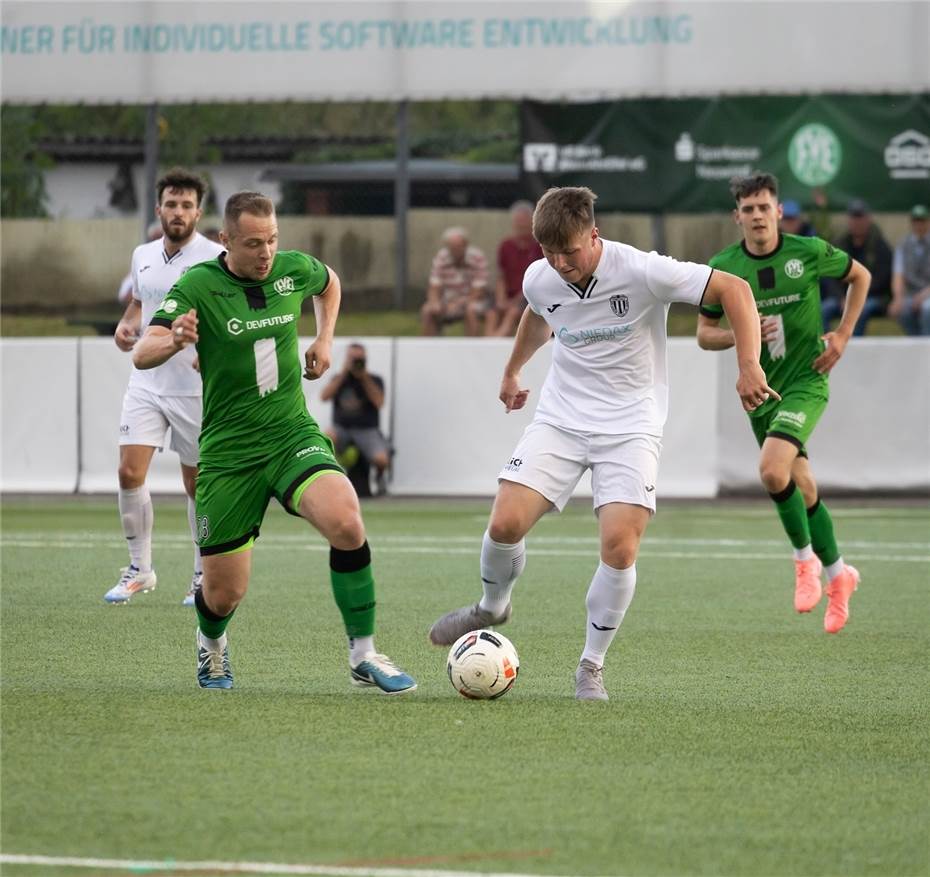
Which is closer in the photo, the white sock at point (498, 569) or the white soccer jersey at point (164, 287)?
the white sock at point (498, 569)

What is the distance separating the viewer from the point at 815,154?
19.9 metres

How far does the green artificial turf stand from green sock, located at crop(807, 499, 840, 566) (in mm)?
388

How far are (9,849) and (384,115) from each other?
1248 inches

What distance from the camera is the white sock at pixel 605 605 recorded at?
7109 millimetres

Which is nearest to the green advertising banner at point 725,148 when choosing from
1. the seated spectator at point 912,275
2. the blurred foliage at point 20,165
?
the seated spectator at point 912,275

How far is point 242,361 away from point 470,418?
9.88m

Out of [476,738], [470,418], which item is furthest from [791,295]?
[470,418]

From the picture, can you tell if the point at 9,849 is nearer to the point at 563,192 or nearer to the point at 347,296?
the point at 563,192

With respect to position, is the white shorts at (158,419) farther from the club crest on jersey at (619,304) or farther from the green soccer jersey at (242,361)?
the club crest on jersey at (619,304)

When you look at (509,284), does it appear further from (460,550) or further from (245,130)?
(245,130)

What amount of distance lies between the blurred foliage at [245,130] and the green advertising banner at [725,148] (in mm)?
5602

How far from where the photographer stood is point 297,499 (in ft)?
22.8

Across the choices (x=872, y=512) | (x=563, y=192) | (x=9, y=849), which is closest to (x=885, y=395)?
(x=872, y=512)

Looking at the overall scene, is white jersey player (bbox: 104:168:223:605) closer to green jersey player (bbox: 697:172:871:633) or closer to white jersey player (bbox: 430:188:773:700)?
green jersey player (bbox: 697:172:871:633)
